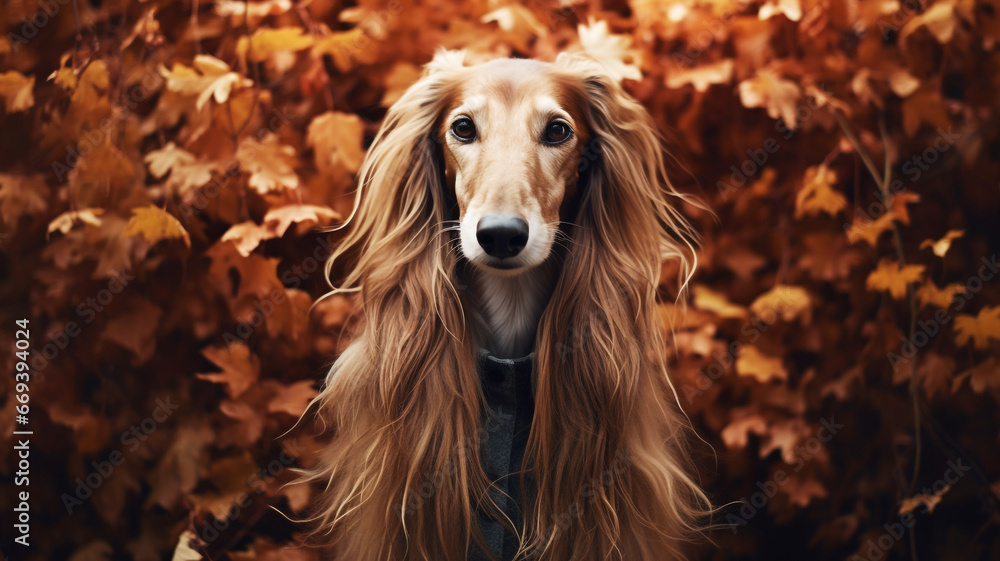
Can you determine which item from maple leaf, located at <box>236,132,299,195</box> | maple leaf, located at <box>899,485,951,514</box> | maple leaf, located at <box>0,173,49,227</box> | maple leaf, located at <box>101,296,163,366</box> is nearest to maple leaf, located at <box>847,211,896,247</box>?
maple leaf, located at <box>899,485,951,514</box>

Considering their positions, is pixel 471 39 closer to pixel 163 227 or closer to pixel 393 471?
pixel 163 227

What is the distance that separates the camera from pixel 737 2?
2488 millimetres

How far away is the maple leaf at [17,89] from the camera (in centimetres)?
232

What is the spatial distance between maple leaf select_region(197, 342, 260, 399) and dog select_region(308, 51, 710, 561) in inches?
20.1

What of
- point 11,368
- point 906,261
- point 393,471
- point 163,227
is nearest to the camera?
point 393,471

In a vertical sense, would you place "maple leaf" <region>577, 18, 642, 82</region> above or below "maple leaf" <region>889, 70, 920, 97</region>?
above

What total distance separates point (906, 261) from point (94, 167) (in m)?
2.72

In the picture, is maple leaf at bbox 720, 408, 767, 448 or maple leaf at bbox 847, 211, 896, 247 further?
maple leaf at bbox 720, 408, 767, 448

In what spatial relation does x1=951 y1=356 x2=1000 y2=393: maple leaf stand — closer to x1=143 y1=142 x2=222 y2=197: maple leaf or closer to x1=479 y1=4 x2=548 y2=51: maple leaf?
x1=479 y1=4 x2=548 y2=51: maple leaf

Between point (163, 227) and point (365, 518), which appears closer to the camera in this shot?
point (365, 518)

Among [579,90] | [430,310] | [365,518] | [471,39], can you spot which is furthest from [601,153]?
[365,518]

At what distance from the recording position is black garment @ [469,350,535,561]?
1.83 m

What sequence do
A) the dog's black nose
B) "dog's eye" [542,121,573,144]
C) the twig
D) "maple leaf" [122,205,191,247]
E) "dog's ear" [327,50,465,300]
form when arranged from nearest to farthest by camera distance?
the dog's black nose
"dog's eye" [542,121,573,144]
"dog's ear" [327,50,465,300]
"maple leaf" [122,205,191,247]
the twig

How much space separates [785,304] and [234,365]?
1.83 m
